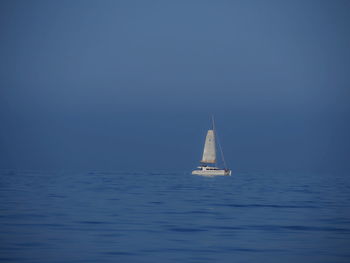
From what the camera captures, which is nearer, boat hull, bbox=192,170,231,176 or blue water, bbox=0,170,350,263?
Answer: blue water, bbox=0,170,350,263

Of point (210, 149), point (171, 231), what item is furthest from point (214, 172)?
point (171, 231)

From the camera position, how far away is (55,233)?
28312mm

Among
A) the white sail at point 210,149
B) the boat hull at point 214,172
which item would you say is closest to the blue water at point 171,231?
the boat hull at point 214,172

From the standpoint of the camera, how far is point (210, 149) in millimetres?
117312

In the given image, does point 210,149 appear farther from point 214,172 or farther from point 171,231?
→ point 171,231

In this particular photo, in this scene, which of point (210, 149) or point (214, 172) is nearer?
point (214, 172)

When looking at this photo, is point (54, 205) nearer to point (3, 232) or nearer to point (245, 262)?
point (3, 232)

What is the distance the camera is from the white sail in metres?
117

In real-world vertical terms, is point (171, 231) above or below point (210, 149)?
below

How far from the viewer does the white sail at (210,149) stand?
117 m

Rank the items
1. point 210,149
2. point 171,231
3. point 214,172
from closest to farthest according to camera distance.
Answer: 1. point 171,231
2. point 214,172
3. point 210,149

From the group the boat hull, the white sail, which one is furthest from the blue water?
the white sail

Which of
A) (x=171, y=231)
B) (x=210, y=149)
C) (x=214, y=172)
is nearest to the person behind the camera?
(x=171, y=231)

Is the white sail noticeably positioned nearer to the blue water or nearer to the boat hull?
the boat hull
